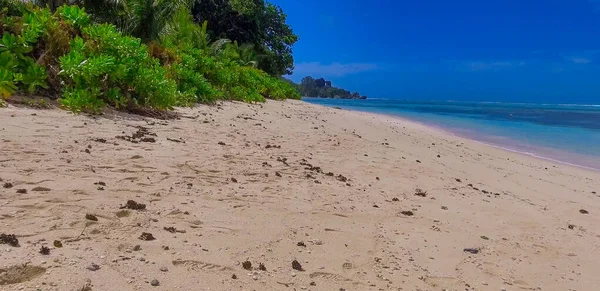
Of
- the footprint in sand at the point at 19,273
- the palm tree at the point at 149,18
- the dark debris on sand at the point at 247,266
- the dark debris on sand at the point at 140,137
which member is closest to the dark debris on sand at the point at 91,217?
the footprint in sand at the point at 19,273

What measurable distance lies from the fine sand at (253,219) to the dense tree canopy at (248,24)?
26205 millimetres

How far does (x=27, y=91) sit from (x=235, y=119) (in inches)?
146

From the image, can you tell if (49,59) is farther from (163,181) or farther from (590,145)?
(590,145)

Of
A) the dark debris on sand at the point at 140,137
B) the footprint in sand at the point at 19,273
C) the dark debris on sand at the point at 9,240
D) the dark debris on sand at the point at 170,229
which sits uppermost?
the dark debris on sand at the point at 140,137

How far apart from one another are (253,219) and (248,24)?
3139 cm

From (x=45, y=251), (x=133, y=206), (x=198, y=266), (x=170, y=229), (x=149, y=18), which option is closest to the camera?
(x=45, y=251)

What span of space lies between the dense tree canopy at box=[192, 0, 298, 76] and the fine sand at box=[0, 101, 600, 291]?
26.2 meters

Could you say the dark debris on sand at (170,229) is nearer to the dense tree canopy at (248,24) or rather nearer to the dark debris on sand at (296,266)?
the dark debris on sand at (296,266)

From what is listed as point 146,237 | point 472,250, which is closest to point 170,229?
point 146,237

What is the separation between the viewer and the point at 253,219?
2.99 metres

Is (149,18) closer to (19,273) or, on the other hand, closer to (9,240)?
(9,240)

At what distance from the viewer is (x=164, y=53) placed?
1168 centimetres

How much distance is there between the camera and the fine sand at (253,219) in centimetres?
213

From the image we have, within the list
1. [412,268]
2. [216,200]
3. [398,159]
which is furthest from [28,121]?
[398,159]
